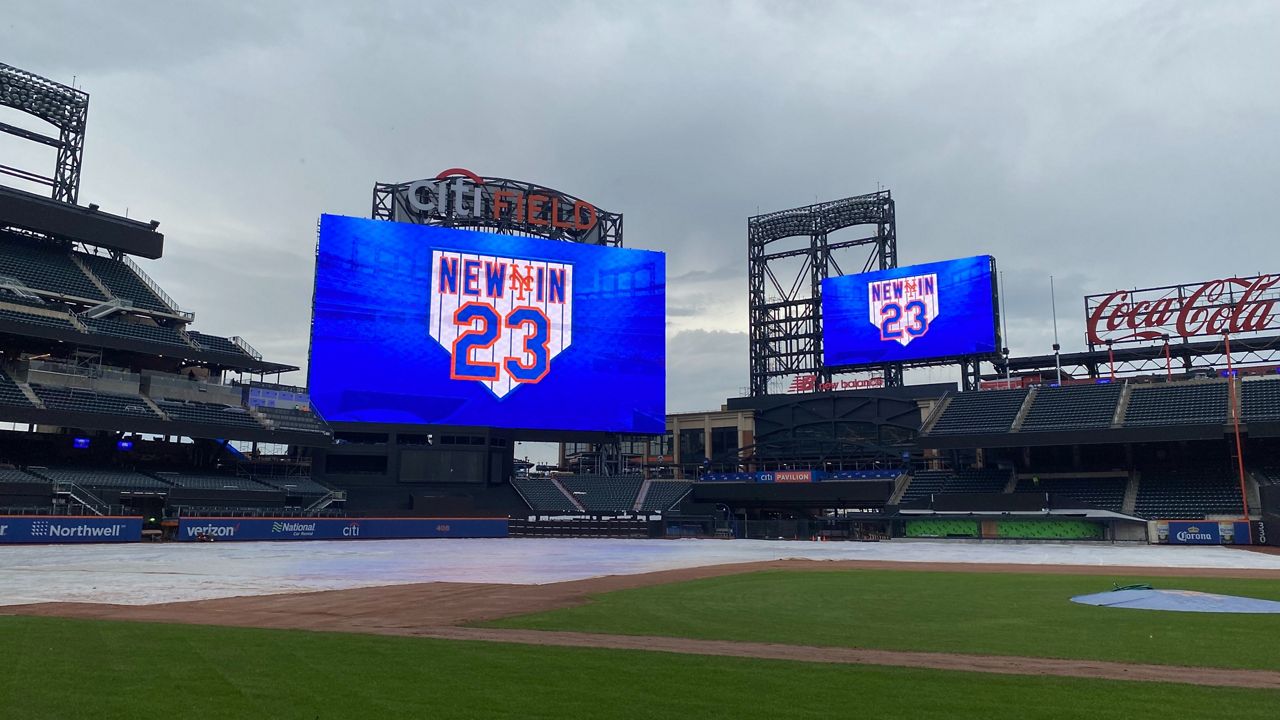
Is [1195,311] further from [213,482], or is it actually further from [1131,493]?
[213,482]

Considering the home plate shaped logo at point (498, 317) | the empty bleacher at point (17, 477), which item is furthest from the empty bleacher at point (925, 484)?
the empty bleacher at point (17, 477)

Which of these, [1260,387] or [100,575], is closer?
[100,575]

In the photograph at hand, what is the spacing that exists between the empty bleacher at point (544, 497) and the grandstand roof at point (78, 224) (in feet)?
106

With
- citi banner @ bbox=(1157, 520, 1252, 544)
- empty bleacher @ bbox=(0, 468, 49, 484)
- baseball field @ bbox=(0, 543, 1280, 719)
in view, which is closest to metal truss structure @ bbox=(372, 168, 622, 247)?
empty bleacher @ bbox=(0, 468, 49, 484)

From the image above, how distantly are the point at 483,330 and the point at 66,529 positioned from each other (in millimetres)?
31646

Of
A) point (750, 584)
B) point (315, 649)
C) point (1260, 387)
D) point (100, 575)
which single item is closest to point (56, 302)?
point (100, 575)

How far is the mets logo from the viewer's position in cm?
Answer: 7438

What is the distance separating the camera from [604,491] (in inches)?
2968

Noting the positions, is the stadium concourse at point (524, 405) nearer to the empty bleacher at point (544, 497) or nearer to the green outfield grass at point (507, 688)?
the empty bleacher at point (544, 497)

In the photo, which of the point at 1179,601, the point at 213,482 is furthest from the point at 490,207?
the point at 1179,601

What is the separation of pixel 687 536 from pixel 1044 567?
3512cm

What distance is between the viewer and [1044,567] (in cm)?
3262

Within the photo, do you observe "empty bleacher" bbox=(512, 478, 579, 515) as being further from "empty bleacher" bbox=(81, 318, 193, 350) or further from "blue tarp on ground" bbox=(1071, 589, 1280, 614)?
"blue tarp on ground" bbox=(1071, 589, 1280, 614)

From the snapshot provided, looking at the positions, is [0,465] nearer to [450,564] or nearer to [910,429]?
[450,564]
